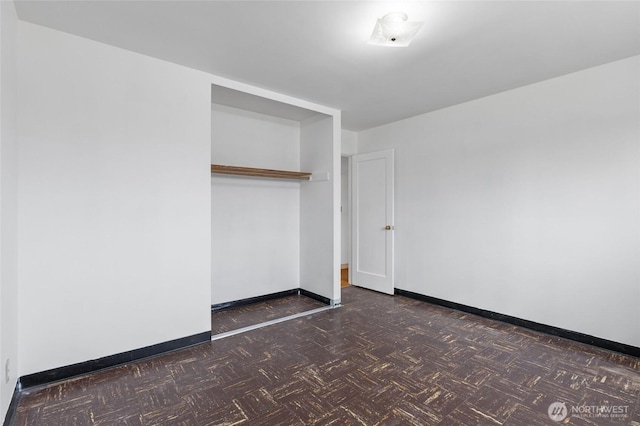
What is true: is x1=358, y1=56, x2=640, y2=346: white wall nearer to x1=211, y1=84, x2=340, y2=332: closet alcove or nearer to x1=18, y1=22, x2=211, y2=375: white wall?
x1=211, y1=84, x2=340, y2=332: closet alcove

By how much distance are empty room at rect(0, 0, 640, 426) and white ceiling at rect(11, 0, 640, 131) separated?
0.02 m

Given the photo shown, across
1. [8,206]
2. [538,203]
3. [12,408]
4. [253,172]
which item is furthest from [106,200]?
[538,203]

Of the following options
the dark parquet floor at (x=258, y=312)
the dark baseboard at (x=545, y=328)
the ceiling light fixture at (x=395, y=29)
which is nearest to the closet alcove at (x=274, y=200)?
the dark parquet floor at (x=258, y=312)

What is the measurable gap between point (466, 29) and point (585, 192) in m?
1.99

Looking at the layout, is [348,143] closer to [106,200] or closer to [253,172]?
[253,172]

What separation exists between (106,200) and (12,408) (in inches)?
57.5

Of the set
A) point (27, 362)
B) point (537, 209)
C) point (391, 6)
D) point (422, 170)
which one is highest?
point (391, 6)

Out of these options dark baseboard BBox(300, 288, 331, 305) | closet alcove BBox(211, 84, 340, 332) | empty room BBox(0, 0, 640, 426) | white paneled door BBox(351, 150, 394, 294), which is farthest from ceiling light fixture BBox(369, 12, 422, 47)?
dark baseboard BBox(300, 288, 331, 305)

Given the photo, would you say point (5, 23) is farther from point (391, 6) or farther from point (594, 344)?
point (594, 344)

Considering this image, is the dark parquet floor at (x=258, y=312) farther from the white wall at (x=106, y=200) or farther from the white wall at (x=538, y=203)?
the white wall at (x=538, y=203)

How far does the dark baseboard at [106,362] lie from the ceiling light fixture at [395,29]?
2976 mm

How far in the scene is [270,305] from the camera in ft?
13.7

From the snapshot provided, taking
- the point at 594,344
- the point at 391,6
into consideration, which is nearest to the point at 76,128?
the point at 391,6

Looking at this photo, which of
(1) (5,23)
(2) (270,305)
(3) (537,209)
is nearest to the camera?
(1) (5,23)
